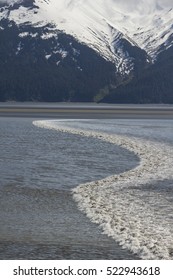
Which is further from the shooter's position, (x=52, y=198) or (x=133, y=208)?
(x=52, y=198)

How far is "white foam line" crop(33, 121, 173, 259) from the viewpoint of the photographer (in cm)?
2775

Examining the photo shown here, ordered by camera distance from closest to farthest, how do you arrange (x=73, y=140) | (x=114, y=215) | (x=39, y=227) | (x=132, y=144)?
1. (x=39, y=227)
2. (x=114, y=215)
3. (x=132, y=144)
4. (x=73, y=140)

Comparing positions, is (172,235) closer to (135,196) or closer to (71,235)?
(71,235)

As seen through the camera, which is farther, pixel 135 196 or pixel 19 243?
pixel 135 196

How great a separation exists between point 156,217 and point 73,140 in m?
47.7

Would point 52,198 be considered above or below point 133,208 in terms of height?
below

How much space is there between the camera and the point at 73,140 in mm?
79938

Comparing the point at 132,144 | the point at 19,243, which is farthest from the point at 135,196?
the point at 132,144

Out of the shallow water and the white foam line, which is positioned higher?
the white foam line

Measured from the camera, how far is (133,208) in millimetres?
34969

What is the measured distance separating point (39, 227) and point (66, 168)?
833 inches

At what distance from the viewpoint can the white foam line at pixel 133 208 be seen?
91.0 feet

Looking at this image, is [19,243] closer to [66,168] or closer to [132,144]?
[66,168]
